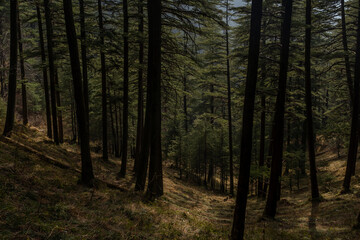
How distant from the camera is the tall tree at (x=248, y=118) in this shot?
19.6 feet

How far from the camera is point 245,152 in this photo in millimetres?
6055

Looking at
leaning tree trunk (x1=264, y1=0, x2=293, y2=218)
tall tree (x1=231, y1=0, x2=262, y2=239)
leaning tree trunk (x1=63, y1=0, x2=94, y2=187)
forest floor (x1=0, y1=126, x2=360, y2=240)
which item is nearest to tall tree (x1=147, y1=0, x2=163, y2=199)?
forest floor (x1=0, y1=126, x2=360, y2=240)

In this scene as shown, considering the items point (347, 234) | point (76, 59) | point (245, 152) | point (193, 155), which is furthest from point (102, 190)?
point (193, 155)

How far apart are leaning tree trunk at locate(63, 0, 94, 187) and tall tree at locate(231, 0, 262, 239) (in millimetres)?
5886

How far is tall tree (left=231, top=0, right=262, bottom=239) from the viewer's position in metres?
5.97

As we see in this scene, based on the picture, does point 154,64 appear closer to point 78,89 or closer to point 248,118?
point 78,89

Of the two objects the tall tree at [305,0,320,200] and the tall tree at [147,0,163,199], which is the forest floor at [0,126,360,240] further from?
the tall tree at [147,0,163,199]

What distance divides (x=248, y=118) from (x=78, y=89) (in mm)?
6345

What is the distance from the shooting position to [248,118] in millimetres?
6086

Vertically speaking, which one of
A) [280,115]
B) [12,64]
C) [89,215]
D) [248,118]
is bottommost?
[89,215]

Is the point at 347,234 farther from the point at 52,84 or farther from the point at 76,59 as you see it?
the point at 52,84

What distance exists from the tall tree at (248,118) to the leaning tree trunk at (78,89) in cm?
589

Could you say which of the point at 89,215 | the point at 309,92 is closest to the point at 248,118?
the point at 89,215

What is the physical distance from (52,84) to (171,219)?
12538 mm
